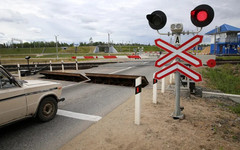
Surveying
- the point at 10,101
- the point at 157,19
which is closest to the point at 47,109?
the point at 10,101

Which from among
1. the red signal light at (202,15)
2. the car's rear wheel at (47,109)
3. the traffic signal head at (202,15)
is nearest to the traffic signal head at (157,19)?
the traffic signal head at (202,15)

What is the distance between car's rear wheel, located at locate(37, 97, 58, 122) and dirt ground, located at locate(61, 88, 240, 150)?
136 centimetres

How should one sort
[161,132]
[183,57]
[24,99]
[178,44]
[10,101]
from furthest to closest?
[178,44] → [183,57] → [24,99] → [161,132] → [10,101]

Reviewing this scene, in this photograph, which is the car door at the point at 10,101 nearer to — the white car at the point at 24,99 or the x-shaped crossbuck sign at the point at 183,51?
the white car at the point at 24,99

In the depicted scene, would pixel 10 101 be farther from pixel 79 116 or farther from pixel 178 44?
pixel 178 44

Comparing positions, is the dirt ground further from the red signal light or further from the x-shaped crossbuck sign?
the red signal light

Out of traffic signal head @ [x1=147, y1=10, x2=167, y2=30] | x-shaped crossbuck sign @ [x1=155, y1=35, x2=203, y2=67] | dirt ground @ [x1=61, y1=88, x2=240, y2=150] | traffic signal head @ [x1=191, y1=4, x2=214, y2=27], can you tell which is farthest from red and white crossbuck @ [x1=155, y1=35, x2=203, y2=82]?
dirt ground @ [x1=61, y1=88, x2=240, y2=150]

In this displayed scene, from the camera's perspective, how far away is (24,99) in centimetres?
387

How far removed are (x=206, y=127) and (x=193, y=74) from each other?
1.40 meters

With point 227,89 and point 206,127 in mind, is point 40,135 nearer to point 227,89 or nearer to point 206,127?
point 206,127

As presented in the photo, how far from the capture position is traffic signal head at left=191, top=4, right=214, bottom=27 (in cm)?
357

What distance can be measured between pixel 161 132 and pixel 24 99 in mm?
3402

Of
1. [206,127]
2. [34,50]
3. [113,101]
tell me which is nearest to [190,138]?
[206,127]

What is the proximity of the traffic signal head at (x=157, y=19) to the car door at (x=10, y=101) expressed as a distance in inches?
147
